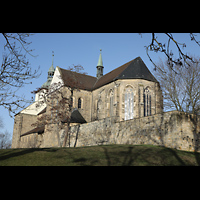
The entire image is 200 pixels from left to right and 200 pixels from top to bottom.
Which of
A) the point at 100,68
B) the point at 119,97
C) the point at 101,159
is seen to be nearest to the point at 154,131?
the point at 101,159

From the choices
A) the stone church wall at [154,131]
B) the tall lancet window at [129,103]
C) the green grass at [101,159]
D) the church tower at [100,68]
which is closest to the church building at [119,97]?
the tall lancet window at [129,103]

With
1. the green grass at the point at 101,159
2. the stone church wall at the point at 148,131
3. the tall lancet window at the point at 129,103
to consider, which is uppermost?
the tall lancet window at the point at 129,103

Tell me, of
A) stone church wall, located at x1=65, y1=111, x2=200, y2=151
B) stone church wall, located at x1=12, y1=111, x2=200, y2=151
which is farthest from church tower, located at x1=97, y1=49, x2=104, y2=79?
stone church wall, located at x1=65, y1=111, x2=200, y2=151

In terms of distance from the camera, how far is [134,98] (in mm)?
32062

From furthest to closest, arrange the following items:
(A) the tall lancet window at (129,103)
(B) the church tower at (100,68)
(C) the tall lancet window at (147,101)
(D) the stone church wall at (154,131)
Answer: (B) the church tower at (100,68)
(C) the tall lancet window at (147,101)
(A) the tall lancet window at (129,103)
(D) the stone church wall at (154,131)

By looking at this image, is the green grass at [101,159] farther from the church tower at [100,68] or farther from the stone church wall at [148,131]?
the church tower at [100,68]

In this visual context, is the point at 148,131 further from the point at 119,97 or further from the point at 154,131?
the point at 119,97

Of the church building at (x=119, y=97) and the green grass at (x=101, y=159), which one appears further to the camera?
Answer: the church building at (x=119, y=97)

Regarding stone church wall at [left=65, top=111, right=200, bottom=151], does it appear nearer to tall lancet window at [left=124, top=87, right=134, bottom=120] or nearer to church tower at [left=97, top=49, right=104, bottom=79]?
tall lancet window at [left=124, top=87, right=134, bottom=120]

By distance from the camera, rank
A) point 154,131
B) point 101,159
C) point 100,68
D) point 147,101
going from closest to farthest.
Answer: point 101,159 < point 154,131 < point 147,101 < point 100,68
